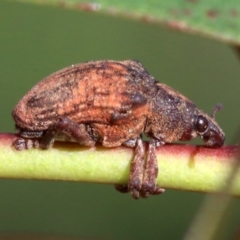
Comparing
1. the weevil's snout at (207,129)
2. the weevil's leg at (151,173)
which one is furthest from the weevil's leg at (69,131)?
the weevil's snout at (207,129)

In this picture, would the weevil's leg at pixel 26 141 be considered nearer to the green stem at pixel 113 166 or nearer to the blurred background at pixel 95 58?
the green stem at pixel 113 166

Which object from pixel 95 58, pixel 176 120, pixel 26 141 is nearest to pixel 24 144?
pixel 26 141

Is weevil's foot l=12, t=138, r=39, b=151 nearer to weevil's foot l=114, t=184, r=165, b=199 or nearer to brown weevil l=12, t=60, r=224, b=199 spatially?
brown weevil l=12, t=60, r=224, b=199

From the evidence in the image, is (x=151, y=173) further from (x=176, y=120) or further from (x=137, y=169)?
(x=176, y=120)

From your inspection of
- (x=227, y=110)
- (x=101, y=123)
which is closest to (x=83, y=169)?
(x=101, y=123)

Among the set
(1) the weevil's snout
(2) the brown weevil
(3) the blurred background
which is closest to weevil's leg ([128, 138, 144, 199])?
(2) the brown weevil
